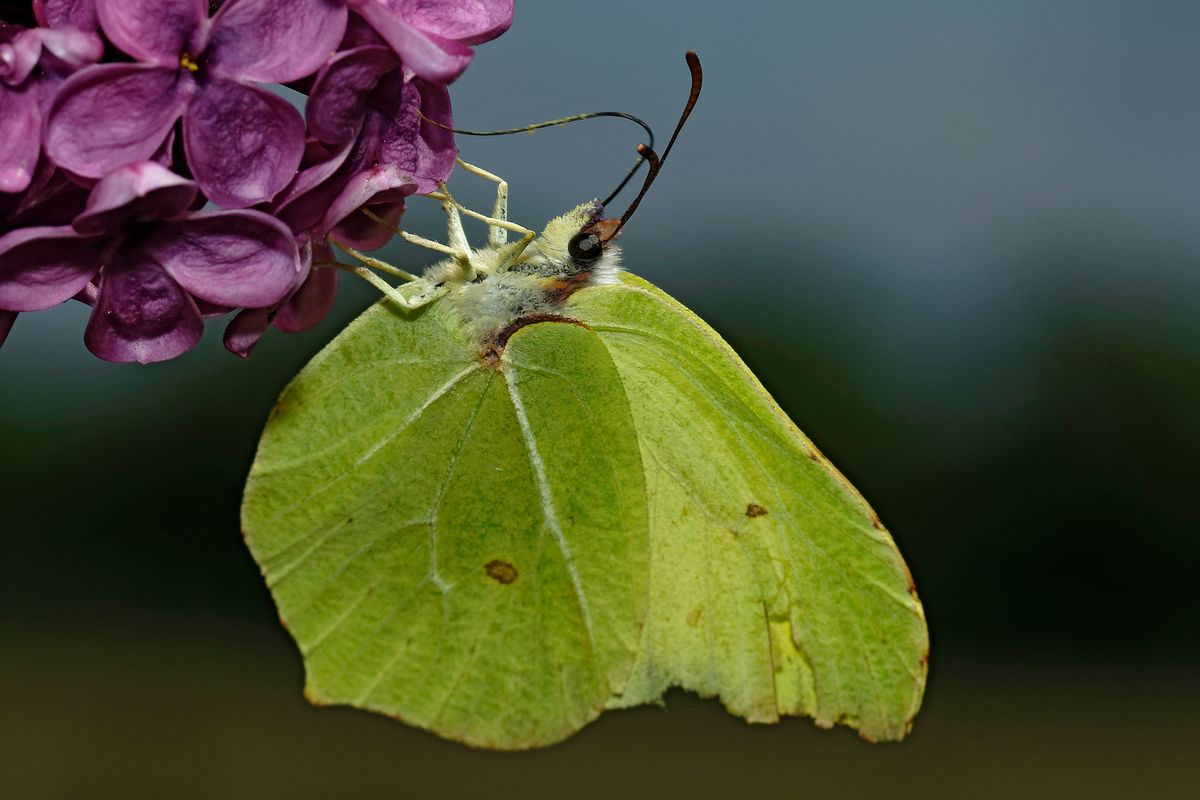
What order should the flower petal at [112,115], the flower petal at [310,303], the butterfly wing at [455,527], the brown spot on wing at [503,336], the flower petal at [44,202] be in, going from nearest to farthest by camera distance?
1. the flower petal at [112,115]
2. the flower petal at [44,202]
3. the flower petal at [310,303]
4. the butterfly wing at [455,527]
5. the brown spot on wing at [503,336]

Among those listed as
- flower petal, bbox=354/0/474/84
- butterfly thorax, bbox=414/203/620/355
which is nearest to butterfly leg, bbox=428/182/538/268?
butterfly thorax, bbox=414/203/620/355

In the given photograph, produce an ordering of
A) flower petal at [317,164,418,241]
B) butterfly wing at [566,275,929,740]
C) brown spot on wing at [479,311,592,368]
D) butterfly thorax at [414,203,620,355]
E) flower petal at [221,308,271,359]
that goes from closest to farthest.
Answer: flower petal at [317,164,418,241] → flower petal at [221,308,271,359] → butterfly thorax at [414,203,620,355] → brown spot on wing at [479,311,592,368] → butterfly wing at [566,275,929,740]

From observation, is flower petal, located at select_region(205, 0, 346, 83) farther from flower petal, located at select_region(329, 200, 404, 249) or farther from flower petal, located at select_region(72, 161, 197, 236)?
flower petal, located at select_region(329, 200, 404, 249)

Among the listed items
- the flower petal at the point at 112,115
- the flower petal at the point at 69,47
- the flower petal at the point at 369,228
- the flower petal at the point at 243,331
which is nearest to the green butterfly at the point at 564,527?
the flower petal at the point at 369,228

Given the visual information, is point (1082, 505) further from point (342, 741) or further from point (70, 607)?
point (70, 607)

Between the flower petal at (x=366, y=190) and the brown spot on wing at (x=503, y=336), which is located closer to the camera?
the flower petal at (x=366, y=190)

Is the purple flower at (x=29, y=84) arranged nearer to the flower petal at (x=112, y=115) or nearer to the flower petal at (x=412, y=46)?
the flower petal at (x=112, y=115)
